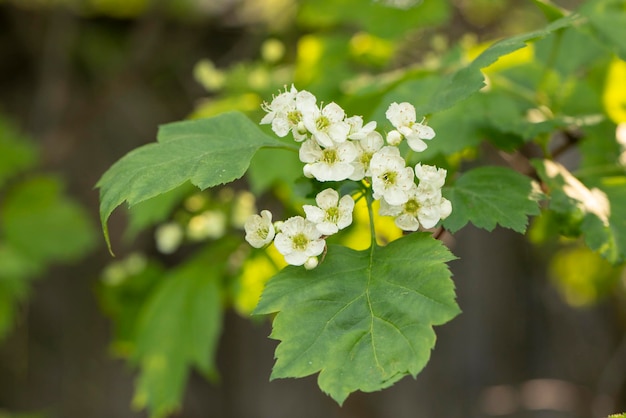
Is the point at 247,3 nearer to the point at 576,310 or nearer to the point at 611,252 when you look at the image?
the point at 576,310

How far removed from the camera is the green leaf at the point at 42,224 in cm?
290

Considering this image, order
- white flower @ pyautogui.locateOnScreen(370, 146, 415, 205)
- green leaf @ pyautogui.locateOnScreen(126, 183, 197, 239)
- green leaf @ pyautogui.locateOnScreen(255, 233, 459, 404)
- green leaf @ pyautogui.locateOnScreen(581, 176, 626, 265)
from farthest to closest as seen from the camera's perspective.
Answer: green leaf @ pyautogui.locateOnScreen(126, 183, 197, 239) < green leaf @ pyautogui.locateOnScreen(581, 176, 626, 265) < white flower @ pyautogui.locateOnScreen(370, 146, 415, 205) < green leaf @ pyautogui.locateOnScreen(255, 233, 459, 404)

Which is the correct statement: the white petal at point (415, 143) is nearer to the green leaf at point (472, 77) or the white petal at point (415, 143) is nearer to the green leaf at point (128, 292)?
the green leaf at point (472, 77)

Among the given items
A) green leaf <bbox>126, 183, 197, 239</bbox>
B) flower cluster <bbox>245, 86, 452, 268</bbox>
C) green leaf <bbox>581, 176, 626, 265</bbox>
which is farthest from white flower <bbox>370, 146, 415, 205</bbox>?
green leaf <bbox>126, 183, 197, 239</bbox>

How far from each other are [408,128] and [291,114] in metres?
0.17

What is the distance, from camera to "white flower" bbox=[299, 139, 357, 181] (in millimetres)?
937

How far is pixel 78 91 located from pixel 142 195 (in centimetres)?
300

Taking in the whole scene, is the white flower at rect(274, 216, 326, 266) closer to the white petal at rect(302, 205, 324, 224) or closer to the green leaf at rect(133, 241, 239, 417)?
the white petal at rect(302, 205, 324, 224)

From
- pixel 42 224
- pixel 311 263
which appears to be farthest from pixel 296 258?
pixel 42 224

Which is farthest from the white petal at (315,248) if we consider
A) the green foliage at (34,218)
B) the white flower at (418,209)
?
the green foliage at (34,218)

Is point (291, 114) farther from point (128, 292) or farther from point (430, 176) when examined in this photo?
point (128, 292)

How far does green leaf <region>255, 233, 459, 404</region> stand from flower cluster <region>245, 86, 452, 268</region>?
0.11 ft

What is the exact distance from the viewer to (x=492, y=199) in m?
1.05

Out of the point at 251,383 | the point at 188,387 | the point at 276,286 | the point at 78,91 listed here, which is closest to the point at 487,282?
the point at 251,383
